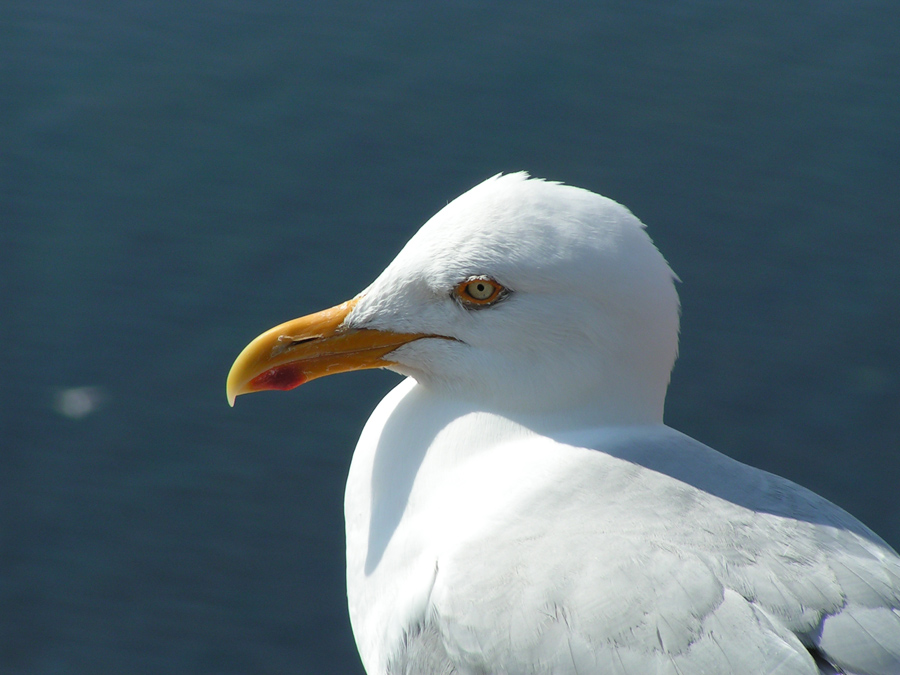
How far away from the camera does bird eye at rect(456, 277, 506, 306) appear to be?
2.05m

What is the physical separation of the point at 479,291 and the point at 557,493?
0.41 metres

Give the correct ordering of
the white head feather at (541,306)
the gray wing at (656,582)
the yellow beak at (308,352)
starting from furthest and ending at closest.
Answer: the yellow beak at (308,352)
the white head feather at (541,306)
the gray wing at (656,582)

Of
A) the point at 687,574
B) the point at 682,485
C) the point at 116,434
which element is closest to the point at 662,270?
the point at 682,485

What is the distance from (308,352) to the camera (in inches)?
88.0

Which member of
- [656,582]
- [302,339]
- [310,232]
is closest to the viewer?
[656,582]

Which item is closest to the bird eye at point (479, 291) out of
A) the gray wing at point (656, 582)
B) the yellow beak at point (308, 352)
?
the yellow beak at point (308, 352)

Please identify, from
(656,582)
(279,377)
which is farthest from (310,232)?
(656,582)

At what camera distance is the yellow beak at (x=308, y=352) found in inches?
Answer: 87.0

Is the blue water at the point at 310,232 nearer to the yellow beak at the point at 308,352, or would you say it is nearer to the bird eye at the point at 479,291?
the yellow beak at the point at 308,352

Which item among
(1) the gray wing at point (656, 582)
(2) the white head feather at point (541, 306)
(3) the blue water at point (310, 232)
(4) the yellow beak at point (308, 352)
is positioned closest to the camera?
(1) the gray wing at point (656, 582)

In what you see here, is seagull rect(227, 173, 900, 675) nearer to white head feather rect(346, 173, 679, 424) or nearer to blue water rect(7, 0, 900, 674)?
white head feather rect(346, 173, 679, 424)

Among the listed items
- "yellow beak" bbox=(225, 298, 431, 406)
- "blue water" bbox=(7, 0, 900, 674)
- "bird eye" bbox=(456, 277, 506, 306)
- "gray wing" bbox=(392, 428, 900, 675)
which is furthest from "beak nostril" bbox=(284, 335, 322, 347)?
"blue water" bbox=(7, 0, 900, 674)

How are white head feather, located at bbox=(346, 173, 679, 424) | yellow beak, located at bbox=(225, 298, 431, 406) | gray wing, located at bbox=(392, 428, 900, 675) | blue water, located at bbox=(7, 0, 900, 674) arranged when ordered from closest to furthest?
gray wing, located at bbox=(392, 428, 900, 675) < white head feather, located at bbox=(346, 173, 679, 424) < yellow beak, located at bbox=(225, 298, 431, 406) < blue water, located at bbox=(7, 0, 900, 674)

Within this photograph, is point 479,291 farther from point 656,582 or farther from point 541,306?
point 656,582
